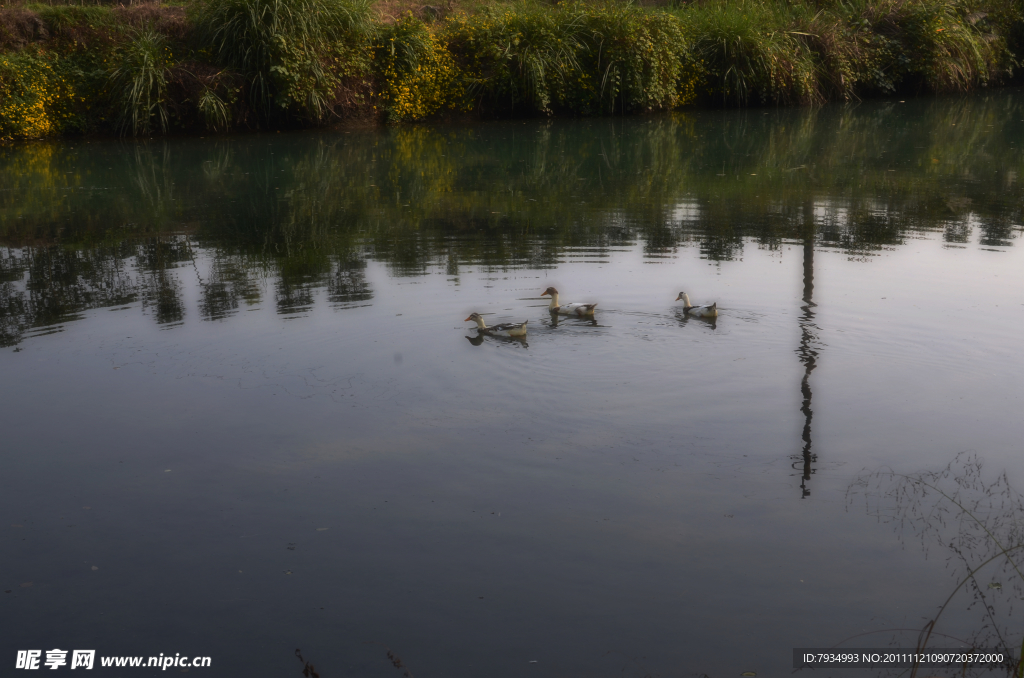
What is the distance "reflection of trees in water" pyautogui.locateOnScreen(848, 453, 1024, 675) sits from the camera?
419cm

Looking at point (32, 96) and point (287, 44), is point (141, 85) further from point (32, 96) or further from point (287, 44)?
point (287, 44)

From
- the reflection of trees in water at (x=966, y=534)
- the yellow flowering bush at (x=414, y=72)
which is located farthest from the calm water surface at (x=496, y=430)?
the yellow flowering bush at (x=414, y=72)

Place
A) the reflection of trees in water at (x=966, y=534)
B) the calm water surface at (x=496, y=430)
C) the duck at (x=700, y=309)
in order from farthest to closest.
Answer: the duck at (x=700, y=309) < the calm water surface at (x=496, y=430) < the reflection of trees in water at (x=966, y=534)

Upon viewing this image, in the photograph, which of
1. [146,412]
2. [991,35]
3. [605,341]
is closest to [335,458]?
[146,412]

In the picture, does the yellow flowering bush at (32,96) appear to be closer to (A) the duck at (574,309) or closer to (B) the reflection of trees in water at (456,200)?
(B) the reflection of trees in water at (456,200)

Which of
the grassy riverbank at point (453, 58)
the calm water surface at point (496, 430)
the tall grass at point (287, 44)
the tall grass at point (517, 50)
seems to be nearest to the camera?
the calm water surface at point (496, 430)

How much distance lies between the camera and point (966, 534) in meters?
4.97

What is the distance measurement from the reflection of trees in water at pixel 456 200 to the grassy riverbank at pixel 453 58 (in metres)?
1.50

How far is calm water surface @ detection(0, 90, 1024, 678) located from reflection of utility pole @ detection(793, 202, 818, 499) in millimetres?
46

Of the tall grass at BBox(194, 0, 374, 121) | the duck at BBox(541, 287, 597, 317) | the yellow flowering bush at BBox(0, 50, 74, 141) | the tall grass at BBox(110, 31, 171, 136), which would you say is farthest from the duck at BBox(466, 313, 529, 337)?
the yellow flowering bush at BBox(0, 50, 74, 141)

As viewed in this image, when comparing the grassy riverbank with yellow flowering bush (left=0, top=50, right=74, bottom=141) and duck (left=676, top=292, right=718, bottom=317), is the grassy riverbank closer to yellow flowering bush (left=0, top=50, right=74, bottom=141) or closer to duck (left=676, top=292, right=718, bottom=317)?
yellow flowering bush (left=0, top=50, right=74, bottom=141)

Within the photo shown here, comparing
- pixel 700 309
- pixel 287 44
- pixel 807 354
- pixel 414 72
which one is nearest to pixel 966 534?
pixel 807 354

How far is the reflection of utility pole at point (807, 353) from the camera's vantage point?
19.2 feet

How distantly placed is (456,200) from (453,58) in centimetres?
1349
